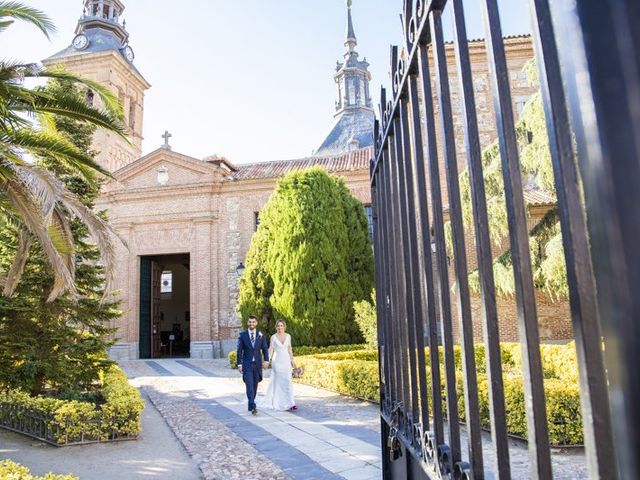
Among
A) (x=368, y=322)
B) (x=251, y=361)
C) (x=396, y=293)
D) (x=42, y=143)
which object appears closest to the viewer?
(x=396, y=293)

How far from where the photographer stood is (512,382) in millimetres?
6875

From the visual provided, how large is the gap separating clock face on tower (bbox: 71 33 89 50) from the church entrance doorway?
15.7 m

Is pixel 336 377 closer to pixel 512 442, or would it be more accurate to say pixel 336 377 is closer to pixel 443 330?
pixel 512 442

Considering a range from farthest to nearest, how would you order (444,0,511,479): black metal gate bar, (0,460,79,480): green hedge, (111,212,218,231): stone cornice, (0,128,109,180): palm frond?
(111,212,218,231): stone cornice → (0,128,109,180): palm frond → (0,460,79,480): green hedge → (444,0,511,479): black metal gate bar

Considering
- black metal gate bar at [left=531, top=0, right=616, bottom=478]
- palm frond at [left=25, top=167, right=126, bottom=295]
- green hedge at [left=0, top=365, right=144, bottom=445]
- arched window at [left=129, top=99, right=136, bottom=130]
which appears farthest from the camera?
arched window at [left=129, top=99, right=136, bottom=130]

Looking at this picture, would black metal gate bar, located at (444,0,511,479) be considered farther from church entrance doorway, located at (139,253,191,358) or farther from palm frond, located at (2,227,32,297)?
church entrance doorway, located at (139,253,191,358)

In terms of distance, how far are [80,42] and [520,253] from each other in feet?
125

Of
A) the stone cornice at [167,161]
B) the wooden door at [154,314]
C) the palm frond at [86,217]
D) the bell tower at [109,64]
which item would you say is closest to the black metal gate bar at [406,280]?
the palm frond at [86,217]

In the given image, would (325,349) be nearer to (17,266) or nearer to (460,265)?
(17,266)

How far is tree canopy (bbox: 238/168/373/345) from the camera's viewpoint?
16531 millimetres

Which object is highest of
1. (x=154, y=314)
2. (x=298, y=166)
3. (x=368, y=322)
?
(x=298, y=166)

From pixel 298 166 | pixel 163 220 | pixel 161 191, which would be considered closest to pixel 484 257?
pixel 163 220

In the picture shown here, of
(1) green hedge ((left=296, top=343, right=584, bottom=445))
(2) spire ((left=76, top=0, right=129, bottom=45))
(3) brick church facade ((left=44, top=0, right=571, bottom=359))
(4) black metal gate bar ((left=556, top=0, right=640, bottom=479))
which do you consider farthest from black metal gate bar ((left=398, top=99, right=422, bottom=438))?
(2) spire ((left=76, top=0, right=129, bottom=45))

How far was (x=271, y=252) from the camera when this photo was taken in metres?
17.9
